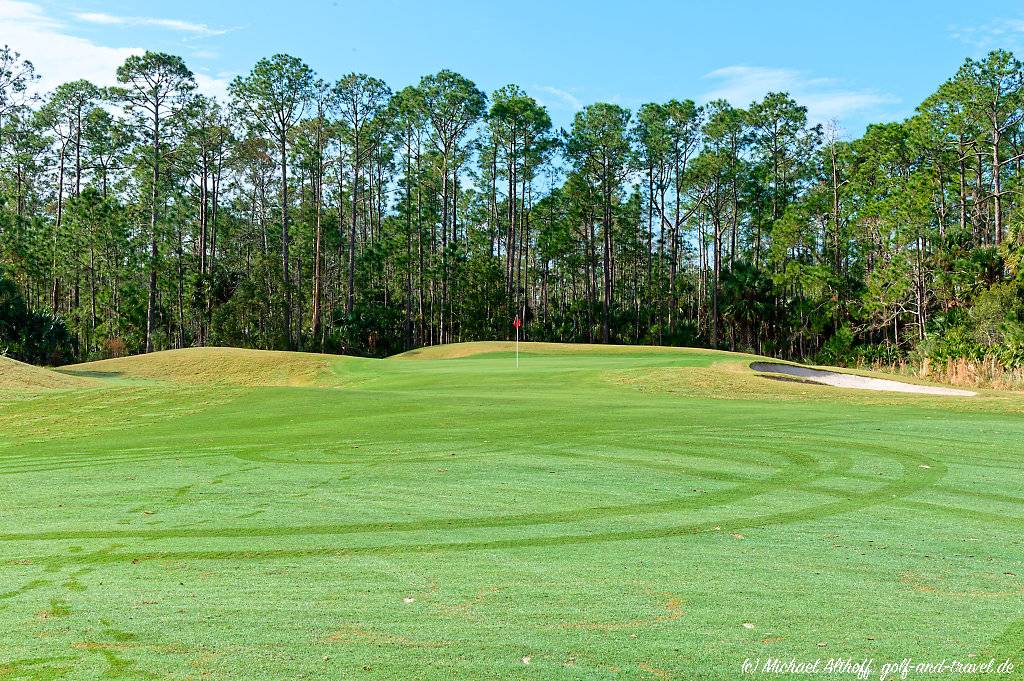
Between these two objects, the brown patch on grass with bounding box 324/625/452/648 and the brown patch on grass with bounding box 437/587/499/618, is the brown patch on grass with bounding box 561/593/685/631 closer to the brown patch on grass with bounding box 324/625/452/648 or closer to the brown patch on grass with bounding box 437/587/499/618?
the brown patch on grass with bounding box 437/587/499/618

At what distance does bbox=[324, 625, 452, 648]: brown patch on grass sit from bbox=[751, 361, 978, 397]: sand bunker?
49.6 ft

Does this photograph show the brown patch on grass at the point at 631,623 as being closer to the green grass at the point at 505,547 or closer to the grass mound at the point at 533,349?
the green grass at the point at 505,547

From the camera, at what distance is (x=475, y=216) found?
5700 centimetres

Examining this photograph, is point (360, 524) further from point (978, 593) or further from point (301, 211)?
point (301, 211)

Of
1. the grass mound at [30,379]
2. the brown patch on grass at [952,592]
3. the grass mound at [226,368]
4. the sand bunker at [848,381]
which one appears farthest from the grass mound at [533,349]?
the brown patch on grass at [952,592]

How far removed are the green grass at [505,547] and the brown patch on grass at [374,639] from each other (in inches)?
0.5

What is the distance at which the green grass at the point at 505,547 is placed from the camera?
3.24 meters

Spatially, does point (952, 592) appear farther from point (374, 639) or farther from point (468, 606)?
point (374, 639)

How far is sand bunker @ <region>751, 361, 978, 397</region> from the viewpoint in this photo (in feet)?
55.3

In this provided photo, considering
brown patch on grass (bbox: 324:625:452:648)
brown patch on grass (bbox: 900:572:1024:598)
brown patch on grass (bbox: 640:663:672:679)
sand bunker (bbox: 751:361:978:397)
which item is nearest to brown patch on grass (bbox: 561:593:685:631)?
brown patch on grass (bbox: 640:663:672:679)

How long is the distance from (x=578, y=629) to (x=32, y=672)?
7.22 ft

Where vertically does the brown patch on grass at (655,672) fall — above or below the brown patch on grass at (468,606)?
above

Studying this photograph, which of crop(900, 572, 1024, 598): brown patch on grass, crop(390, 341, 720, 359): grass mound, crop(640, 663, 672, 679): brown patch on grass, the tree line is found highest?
the tree line

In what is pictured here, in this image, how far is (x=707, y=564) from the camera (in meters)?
→ 4.38
